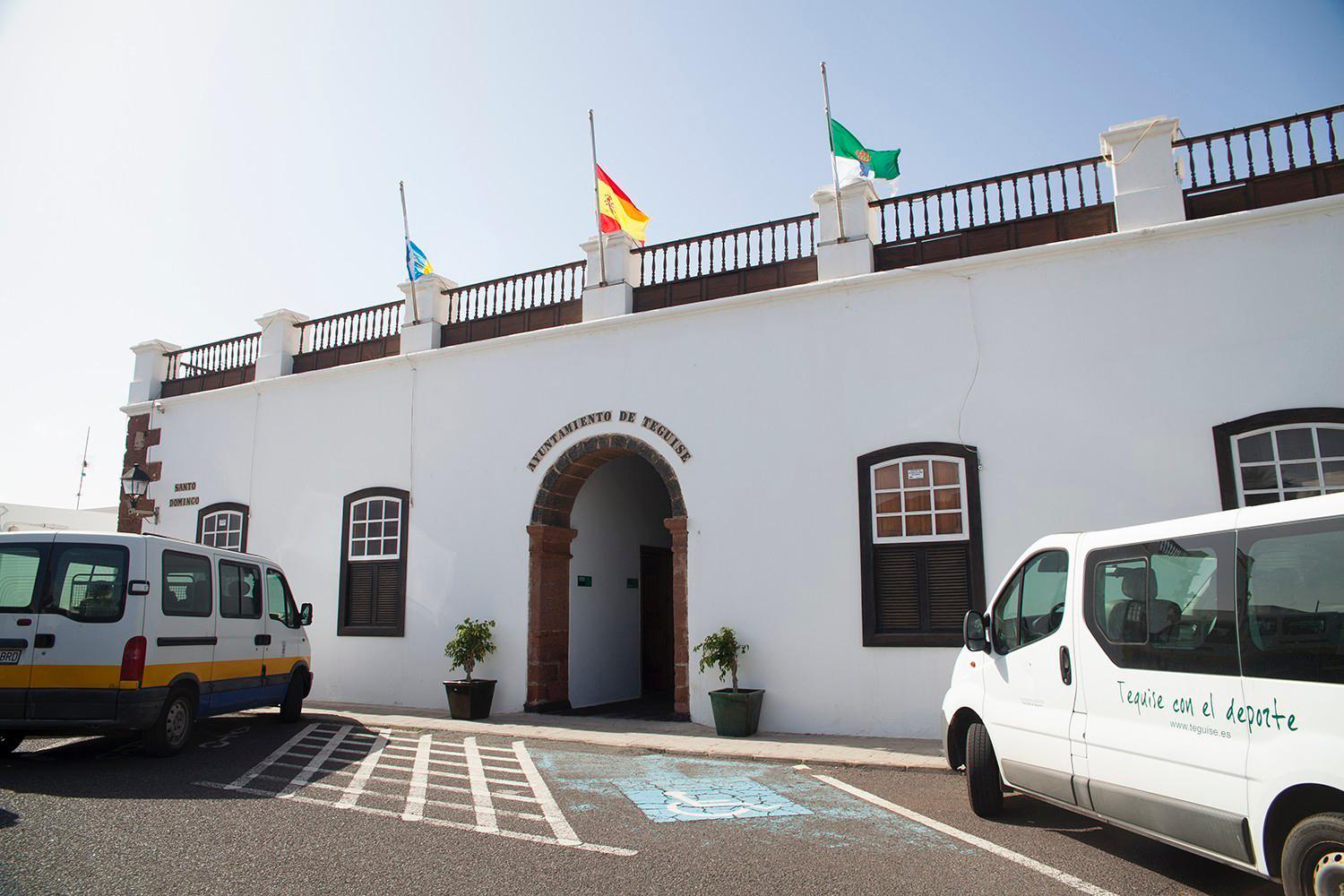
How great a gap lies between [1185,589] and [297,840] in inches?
204

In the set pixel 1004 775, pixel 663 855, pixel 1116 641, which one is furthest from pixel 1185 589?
pixel 663 855

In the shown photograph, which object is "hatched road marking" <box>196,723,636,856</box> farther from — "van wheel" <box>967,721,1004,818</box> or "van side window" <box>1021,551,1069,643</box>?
"van side window" <box>1021,551,1069,643</box>

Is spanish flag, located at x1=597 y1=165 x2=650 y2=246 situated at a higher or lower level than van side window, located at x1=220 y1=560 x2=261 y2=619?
higher

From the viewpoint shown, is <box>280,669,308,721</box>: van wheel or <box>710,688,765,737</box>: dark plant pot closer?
<box>710,688,765,737</box>: dark plant pot

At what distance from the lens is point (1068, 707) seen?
5.56 m

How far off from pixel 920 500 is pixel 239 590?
7.42 meters

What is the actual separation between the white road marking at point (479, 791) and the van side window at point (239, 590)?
2742 mm

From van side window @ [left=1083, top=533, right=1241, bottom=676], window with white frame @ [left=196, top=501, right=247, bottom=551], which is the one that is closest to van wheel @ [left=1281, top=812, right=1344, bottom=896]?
van side window @ [left=1083, top=533, right=1241, bottom=676]

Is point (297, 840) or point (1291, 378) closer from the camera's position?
point (297, 840)

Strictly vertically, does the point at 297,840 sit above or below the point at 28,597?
below

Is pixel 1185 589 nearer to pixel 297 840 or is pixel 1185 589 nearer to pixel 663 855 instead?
pixel 663 855

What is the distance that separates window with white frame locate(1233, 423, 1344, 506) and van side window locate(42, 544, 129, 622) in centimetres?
1028

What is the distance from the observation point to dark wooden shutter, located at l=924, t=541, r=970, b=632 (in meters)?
10.1

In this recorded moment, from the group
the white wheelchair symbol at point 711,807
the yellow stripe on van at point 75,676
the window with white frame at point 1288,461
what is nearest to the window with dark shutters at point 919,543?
the window with white frame at point 1288,461
